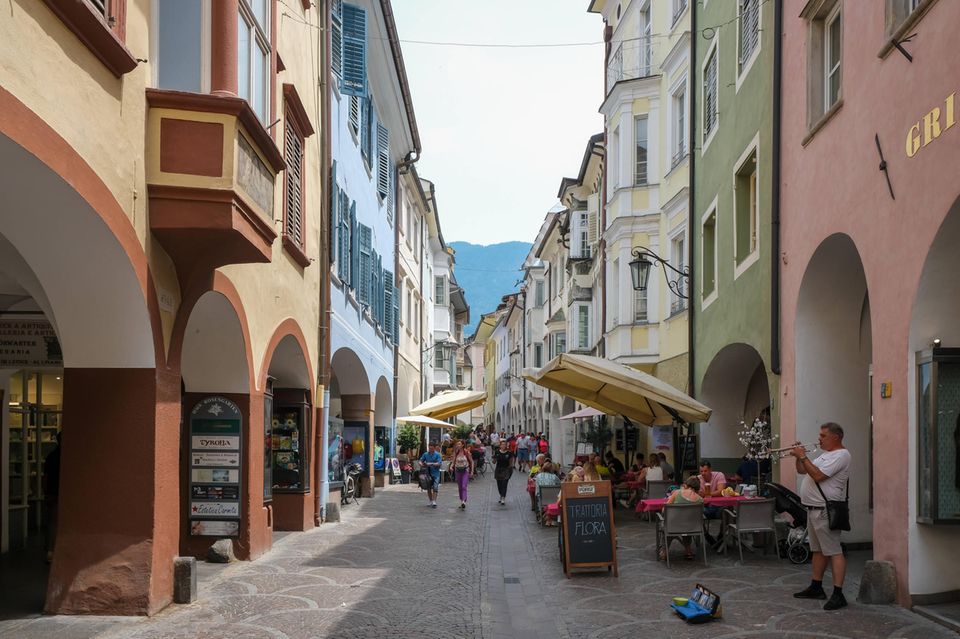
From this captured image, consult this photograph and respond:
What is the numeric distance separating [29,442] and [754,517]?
1100 cm

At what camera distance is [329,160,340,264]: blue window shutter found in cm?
1817

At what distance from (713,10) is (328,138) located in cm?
803

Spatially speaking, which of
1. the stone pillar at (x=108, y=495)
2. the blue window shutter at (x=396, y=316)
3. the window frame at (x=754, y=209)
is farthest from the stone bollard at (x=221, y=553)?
the blue window shutter at (x=396, y=316)

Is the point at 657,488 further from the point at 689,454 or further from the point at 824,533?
the point at 824,533

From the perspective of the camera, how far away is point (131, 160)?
834cm

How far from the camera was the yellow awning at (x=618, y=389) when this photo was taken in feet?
51.7

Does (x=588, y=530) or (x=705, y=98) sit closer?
(x=588, y=530)

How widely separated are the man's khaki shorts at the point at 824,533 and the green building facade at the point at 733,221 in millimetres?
4731

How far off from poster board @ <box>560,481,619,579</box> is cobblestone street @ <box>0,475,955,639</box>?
0.22 m

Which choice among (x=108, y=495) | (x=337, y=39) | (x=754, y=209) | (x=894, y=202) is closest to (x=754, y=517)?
(x=894, y=202)

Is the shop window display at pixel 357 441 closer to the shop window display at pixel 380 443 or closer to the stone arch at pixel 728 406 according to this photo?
the shop window display at pixel 380 443

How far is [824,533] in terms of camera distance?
9320 mm

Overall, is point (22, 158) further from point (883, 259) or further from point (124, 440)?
point (883, 259)

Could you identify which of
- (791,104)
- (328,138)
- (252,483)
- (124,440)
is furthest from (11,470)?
(791,104)
